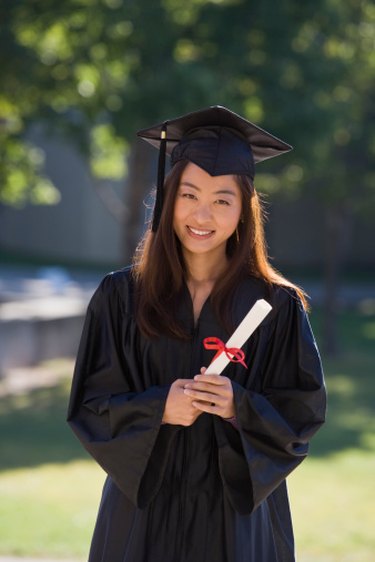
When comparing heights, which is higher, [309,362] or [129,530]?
[309,362]

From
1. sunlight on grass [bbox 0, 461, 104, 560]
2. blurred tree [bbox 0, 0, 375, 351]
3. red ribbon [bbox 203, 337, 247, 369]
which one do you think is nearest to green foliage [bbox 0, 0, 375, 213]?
blurred tree [bbox 0, 0, 375, 351]

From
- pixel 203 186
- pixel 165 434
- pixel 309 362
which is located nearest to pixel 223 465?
pixel 165 434

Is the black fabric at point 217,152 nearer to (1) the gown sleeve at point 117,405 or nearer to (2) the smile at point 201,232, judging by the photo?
(2) the smile at point 201,232

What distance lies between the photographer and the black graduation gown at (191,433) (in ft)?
9.20

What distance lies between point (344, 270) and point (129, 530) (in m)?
27.2

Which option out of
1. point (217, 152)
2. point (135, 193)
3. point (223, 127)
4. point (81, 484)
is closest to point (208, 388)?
point (217, 152)

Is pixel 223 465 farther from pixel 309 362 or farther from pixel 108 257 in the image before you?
pixel 108 257

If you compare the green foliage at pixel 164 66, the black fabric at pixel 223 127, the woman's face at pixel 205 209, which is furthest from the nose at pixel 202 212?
the green foliage at pixel 164 66

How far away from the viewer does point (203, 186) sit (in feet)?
9.58

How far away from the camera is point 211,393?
2695 millimetres

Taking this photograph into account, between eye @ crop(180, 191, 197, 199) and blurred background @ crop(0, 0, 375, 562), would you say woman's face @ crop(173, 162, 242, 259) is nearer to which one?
eye @ crop(180, 191, 197, 199)

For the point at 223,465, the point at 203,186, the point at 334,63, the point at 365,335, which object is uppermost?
the point at 334,63

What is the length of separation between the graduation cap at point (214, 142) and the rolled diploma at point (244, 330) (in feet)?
1.66

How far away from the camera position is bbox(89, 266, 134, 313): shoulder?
3.00 m
